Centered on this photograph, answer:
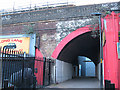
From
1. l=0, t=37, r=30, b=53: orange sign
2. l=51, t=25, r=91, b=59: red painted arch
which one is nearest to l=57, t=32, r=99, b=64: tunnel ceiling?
l=51, t=25, r=91, b=59: red painted arch

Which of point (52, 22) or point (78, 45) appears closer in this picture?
point (52, 22)

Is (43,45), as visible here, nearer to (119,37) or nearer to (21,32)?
(21,32)

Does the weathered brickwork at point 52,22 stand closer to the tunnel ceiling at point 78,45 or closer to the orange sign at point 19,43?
the orange sign at point 19,43

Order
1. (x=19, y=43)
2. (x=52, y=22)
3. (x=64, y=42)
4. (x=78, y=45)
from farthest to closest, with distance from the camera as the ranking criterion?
(x=78, y=45), (x=19, y=43), (x=52, y=22), (x=64, y=42)

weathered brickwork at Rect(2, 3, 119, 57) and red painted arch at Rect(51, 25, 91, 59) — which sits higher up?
weathered brickwork at Rect(2, 3, 119, 57)

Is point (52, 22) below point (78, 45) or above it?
above

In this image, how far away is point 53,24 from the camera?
12578 millimetres

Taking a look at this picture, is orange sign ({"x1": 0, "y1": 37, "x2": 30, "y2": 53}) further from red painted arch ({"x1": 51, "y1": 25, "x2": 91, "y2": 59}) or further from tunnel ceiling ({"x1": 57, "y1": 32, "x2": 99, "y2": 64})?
→ tunnel ceiling ({"x1": 57, "y1": 32, "x2": 99, "y2": 64})

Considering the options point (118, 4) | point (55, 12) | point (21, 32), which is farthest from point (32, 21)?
point (118, 4)

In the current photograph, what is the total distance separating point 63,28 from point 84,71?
2713cm

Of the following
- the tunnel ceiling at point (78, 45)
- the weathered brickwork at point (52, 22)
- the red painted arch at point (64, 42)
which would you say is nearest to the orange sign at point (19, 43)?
the weathered brickwork at point (52, 22)

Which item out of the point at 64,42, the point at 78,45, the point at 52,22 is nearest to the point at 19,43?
the point at 52,22

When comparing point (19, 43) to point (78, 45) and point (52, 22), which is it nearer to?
point (52, 22)

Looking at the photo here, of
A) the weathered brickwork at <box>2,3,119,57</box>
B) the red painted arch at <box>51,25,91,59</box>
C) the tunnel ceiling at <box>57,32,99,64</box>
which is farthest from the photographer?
the tunnel ceiling at <box>57,32,99,64</box>
